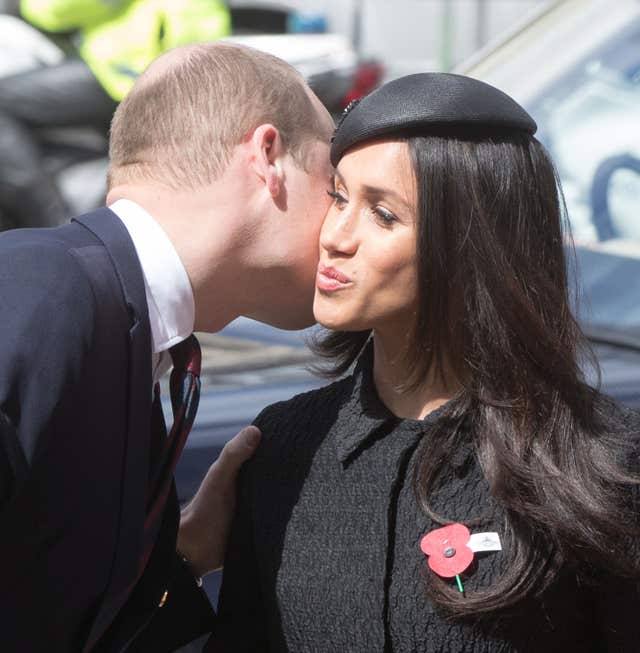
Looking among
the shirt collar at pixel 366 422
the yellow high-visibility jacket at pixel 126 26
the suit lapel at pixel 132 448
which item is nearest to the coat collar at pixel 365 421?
the shirt collar at pixel 366 422

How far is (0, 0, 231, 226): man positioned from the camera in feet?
24.7

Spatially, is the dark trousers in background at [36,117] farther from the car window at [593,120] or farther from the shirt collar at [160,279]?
the shirt collar at [160,279]

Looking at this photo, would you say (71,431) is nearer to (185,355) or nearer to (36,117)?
(185,355)

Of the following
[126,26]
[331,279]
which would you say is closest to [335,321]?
[331,279]

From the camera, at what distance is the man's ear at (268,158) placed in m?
2.22

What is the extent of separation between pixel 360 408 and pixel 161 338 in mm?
339

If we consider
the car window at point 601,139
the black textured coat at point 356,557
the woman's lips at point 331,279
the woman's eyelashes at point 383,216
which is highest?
the woman's eyelashes at point 383,216

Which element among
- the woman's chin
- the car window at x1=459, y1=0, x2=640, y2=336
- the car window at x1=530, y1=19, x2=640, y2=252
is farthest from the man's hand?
the car window at x1=530, y1=19, x2=640, y2=252

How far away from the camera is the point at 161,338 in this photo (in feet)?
6.86

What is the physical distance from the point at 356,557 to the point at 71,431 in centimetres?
48

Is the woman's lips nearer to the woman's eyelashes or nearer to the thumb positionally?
the woman's eyelashes

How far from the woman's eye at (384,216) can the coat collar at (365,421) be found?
0.94 ft

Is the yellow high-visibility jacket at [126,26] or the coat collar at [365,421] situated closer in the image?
the coat collar at [365,421]

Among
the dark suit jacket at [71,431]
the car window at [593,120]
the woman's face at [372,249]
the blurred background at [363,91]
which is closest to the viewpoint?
the dark suit jacket at [71,431]
